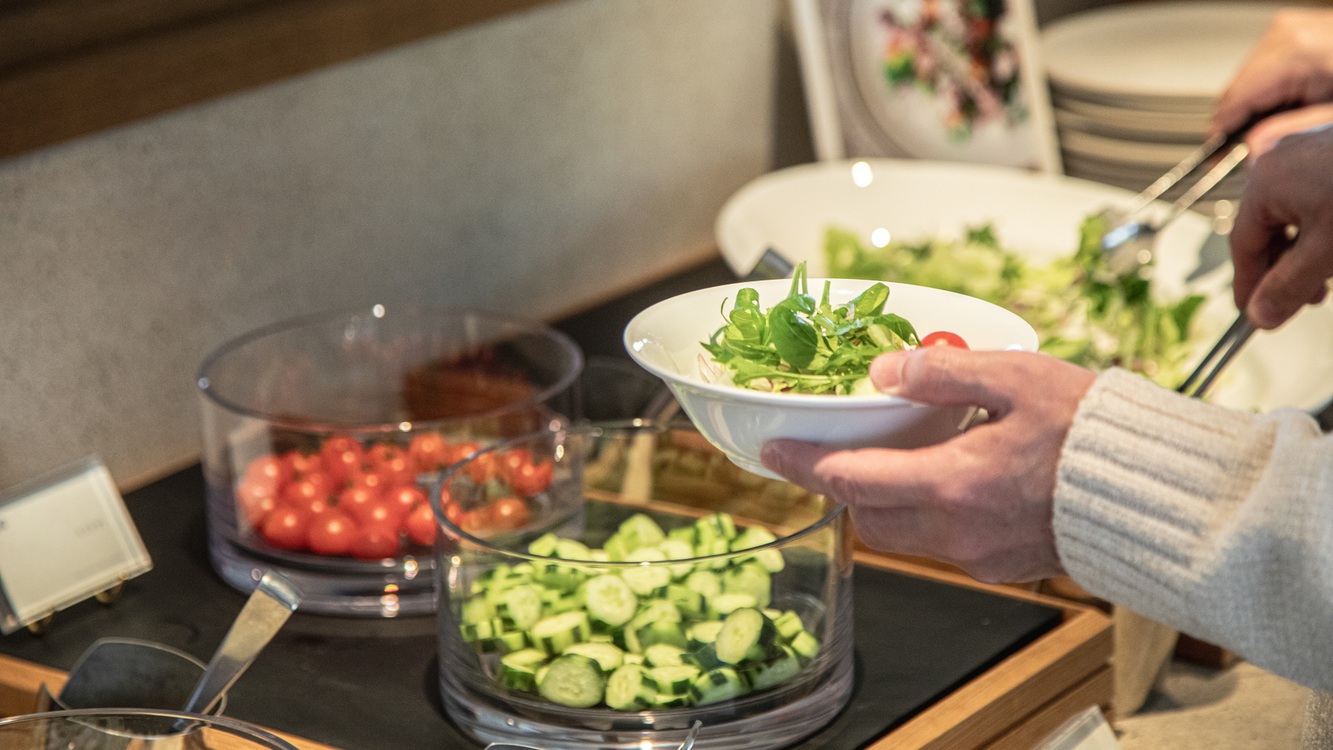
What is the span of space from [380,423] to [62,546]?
25 cm

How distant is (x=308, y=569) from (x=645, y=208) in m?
0.69

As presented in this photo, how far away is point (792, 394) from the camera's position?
553 millimetres

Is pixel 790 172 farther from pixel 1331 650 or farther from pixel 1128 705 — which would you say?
pixel 1331 650

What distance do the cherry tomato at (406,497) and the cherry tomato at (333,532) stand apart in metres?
0.03

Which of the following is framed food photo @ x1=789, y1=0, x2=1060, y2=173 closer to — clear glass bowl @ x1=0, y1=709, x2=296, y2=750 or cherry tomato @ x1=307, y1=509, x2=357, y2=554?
cherry tomato @ x1=307, y1=509, x2=357, y2=554

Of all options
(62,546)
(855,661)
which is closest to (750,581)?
(855,661)

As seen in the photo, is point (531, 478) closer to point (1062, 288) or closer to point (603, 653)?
point (603, 653)

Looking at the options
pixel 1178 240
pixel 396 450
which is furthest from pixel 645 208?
pixel 396 450

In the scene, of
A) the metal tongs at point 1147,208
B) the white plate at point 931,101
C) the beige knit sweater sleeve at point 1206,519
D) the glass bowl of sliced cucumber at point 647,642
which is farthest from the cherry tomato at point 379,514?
the white plate at point 931,101

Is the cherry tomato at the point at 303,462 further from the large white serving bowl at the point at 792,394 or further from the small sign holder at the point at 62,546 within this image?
the large white serving bowl at the point at 792,394

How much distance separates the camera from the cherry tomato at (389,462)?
0.88 m

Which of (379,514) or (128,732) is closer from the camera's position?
(128,732)

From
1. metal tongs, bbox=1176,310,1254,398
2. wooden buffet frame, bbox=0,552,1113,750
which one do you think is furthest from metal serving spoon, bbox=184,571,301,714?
metal tongs, bbox=1176,310,1254,398

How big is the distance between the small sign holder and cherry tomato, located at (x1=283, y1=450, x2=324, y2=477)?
0.38 feet
